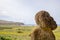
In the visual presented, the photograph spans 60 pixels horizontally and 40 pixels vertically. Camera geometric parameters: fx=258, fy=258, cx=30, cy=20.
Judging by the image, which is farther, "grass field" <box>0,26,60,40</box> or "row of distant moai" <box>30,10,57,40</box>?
"grass field" <box>0,26,60,40</box>

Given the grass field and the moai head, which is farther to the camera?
the grass field

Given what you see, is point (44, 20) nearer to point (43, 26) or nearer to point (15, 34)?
point (43, 26)

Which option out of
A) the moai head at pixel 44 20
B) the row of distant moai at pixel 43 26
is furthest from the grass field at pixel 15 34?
the moai head at pixel 44 20

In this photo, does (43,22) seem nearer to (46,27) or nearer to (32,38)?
(46,27)

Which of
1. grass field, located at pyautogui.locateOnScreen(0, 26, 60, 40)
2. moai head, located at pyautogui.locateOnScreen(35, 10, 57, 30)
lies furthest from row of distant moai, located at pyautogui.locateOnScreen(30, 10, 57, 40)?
grass field, located at pyautogui.locateOnScreen(0, 26, 60, 40)

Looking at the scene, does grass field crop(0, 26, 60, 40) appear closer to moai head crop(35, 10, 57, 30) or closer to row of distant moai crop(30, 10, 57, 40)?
row of distant moai crop(30, 10, 57, 40)

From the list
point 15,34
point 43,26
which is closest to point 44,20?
point 43,26

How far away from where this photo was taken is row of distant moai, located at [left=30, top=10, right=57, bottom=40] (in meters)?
10.5

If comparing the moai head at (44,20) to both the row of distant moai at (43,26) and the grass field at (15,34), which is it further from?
the grass field at (15,34)

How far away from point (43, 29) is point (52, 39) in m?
0.59

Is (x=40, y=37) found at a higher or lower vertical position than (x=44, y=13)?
lower

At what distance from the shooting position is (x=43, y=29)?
10695 mm

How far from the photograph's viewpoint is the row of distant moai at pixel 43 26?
1047 cm

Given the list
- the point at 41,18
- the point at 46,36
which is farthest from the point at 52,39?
the point at 41,18
